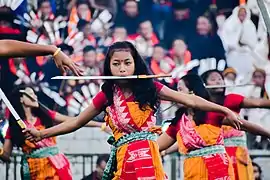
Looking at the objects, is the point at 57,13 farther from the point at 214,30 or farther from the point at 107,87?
the point at 107,87

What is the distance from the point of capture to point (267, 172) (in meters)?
13.3

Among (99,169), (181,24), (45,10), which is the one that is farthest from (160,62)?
(99,169)

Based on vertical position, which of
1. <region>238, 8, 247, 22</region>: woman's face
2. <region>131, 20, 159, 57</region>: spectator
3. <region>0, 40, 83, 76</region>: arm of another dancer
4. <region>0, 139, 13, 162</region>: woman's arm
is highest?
<region>238, 8, 247, 22</region>: woman's face

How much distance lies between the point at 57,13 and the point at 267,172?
3591 millimetres

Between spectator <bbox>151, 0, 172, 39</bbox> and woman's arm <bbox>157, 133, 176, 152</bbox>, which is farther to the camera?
spectator <bbox>151, 0, 172, 39</bbox>

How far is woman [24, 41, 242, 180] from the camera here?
7750 millimetres

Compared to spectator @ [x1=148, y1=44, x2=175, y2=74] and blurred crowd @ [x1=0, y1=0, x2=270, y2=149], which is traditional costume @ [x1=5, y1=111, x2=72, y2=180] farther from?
spectator @ [x1=148, y1=44, x2=175, y2=74]

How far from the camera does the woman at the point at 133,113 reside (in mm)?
7750

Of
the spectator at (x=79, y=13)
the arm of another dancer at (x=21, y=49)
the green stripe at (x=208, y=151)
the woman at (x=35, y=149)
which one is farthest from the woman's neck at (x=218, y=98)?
the spectator at (x=79, y=13)

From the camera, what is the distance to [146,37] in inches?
548

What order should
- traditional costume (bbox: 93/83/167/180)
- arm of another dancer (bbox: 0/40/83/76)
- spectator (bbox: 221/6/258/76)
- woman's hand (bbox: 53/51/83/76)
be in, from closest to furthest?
arm of another dancer (bbox: 0/40/83/76)
woman's hand (bbox: 53/51/83/76)
traditional costume (bbox: 93/83/167/180)
spectator (bbox: 221/6/258/76)

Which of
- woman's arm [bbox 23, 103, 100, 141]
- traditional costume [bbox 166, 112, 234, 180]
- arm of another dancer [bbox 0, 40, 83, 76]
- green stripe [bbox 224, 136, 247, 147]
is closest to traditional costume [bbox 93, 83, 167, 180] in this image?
woman's arm [bbox 23, 103, 100, 141]

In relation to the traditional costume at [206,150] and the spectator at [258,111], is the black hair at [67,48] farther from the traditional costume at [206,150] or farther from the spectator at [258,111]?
the traditional costume at [206,150]

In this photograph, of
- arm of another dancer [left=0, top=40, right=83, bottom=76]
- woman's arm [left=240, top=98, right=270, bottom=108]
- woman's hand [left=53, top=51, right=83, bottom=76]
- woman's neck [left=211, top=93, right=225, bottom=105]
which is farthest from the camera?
woman's neck [left=211, top=93, right=225, bottom=105]
